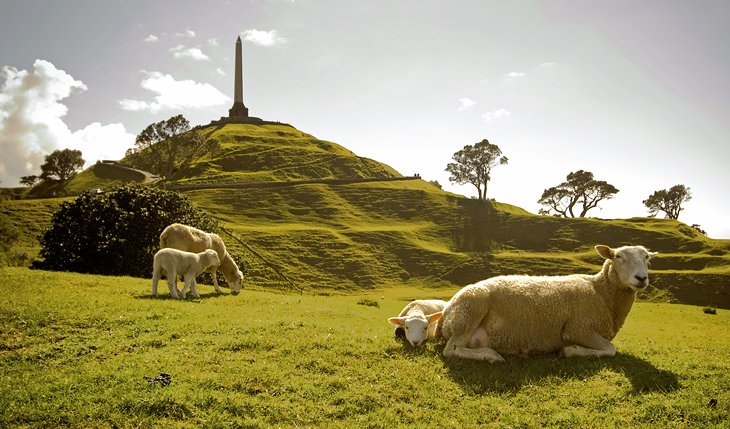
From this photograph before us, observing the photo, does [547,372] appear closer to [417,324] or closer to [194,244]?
[417,324]

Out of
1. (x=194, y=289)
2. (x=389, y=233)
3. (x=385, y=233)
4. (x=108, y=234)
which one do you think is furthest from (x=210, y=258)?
(x=389, y=233)

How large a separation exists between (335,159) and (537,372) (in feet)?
351

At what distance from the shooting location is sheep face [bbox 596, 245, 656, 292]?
36.4 feet

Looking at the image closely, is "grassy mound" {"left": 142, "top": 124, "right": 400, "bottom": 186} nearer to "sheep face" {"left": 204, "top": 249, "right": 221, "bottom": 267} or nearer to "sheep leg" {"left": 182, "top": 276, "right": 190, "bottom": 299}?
"sheep face" {"left": 204, "top": 249, "right": 221, "bottom": 267}

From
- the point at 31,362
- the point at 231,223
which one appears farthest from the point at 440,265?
the point at 31,362

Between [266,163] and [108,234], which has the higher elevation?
[266,163]

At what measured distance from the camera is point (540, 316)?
11.5 m

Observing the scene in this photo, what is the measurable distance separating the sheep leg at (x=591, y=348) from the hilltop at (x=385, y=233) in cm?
4176

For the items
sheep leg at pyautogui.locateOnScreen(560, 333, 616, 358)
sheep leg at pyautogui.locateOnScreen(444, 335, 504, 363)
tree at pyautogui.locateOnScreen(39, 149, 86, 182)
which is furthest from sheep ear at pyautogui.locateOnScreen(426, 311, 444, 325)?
tree at pyautogui.locateOnScreen(39, 149, 86, 182)

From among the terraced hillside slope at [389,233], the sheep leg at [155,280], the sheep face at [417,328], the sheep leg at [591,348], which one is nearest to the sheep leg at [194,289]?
the sheep leg at [155,280]

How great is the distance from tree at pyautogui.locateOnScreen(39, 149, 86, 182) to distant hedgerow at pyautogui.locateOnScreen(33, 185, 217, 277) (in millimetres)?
101058

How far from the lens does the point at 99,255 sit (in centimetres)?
2878

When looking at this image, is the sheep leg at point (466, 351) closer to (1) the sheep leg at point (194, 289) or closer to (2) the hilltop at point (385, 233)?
(1) the sheep leg at point (194, 289)

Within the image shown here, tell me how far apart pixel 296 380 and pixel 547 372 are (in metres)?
5.28
